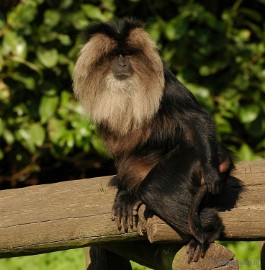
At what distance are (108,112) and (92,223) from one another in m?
0.65

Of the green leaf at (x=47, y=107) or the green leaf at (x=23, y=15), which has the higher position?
the green leaf at (x=23, y=15)

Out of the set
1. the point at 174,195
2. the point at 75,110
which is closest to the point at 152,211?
the point at 174,195

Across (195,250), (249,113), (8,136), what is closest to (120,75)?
(195,250)

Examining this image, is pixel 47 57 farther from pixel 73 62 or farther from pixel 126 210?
pixel 126 210

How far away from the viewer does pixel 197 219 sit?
12.2 ft

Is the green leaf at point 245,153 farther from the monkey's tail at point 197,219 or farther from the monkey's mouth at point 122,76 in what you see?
the monkey's tail at point 197,219

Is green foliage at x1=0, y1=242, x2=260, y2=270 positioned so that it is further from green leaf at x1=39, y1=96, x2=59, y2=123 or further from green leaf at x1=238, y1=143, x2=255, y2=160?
green leaf at x1=39, y1=96, x2=59, y2=123

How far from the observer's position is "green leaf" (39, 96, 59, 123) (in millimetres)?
6602

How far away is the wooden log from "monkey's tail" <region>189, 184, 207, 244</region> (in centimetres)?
12

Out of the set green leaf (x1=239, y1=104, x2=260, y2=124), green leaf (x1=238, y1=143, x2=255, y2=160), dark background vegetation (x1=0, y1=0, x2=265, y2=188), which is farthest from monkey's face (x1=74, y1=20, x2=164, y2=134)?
green leaf (x1=238, y1=143, x2=255, y2=160)

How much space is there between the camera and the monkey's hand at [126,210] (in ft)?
12.8

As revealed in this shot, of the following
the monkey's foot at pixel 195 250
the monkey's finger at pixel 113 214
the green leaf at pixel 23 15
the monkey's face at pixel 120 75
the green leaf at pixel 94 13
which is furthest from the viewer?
the green leaf at pixel 94 13

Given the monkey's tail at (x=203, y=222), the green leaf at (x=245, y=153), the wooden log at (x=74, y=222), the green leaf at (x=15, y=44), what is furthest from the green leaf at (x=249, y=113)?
the monkey's tail at (x=203, y=222)

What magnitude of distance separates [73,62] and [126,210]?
2893mm
